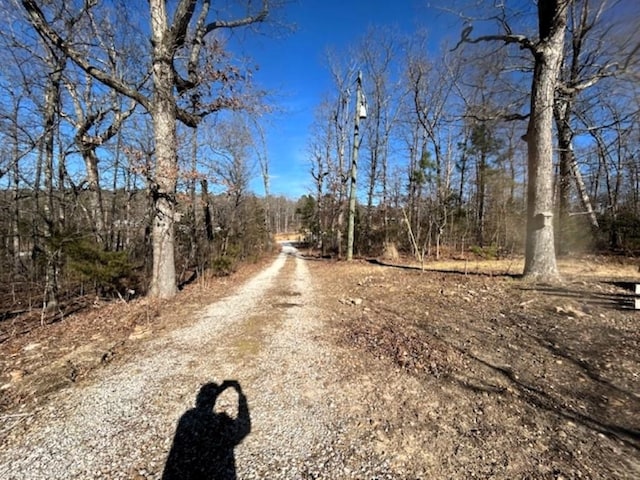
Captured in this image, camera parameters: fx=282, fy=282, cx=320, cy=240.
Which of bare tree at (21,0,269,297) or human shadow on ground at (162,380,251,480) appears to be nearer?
human shadow on ground at (162,380,251,480)

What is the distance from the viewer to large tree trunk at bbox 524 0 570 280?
6223 millimetres

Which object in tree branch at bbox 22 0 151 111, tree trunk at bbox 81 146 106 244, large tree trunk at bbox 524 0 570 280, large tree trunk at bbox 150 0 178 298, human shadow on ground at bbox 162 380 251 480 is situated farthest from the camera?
tree trunk at bbox 81 146 106 244

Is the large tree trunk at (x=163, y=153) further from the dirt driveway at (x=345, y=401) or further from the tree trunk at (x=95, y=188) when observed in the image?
the tree trunk at (x=95, y=188)

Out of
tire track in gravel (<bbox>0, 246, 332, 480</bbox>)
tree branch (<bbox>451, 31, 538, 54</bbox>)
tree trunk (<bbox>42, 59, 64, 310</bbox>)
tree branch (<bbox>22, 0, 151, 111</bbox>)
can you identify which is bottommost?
tire track in gravel (<bbox>0, 246, 332, 480</bbox>)

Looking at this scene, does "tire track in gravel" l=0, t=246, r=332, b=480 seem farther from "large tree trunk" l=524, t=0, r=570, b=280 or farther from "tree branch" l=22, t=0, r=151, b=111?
"large tree trunk" l=524, t=0, r=570, b=280

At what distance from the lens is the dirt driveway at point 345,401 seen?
184 cm

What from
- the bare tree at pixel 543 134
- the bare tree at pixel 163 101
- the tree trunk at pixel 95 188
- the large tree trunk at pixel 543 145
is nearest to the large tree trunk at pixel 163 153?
the bare tree at pixel 163 101

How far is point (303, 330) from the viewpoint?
4301 millimetres

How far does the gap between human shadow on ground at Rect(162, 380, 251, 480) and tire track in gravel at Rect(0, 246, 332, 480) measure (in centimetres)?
7

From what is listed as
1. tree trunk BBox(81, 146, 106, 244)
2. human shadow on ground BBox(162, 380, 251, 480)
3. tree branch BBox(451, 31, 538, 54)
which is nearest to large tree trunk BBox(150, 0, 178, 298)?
tree trunk BBox(81, 146, 106, 244)

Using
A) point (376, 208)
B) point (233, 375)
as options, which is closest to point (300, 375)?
point (233, 375)

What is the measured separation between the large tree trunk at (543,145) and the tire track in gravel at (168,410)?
567cm

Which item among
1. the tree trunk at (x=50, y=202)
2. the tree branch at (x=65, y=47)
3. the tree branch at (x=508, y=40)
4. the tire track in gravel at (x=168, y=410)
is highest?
the tree branch at (x=508, y=40)

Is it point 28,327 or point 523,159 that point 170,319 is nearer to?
point 28,327
